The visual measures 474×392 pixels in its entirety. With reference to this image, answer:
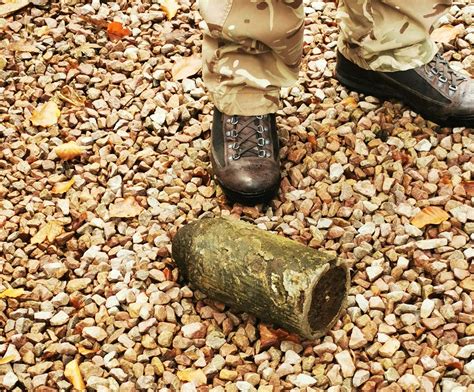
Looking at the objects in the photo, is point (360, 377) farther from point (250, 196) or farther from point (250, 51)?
point (250, 51)

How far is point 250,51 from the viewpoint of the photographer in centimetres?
239

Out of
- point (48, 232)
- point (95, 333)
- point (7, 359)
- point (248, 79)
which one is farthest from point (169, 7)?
point (7, 359)

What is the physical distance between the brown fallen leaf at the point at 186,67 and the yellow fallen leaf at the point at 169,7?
25 cm

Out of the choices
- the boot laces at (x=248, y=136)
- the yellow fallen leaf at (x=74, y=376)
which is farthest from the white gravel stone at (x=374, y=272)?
the yellow fallen leaf at (x=74, y=376)

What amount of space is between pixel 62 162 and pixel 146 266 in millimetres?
546

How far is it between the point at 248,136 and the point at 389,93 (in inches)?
21.4

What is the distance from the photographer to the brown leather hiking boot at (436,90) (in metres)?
2.68

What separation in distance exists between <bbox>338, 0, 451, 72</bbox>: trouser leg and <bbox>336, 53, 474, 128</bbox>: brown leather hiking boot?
37 millimetres

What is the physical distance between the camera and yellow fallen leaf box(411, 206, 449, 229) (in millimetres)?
2439

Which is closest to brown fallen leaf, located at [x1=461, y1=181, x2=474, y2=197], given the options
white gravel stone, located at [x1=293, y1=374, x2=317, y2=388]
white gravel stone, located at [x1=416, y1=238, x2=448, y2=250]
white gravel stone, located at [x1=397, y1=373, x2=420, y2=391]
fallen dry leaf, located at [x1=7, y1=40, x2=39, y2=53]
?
white gravel stone, located at [x1=416, y1=238, x2=448, y2=250]

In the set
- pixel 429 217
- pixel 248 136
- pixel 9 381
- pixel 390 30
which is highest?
pixel 390 30

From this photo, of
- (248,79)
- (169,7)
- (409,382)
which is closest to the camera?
(409,382)

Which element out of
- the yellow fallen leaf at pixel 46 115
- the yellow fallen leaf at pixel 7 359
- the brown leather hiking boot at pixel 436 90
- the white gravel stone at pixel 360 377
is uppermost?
the brown leather hiking boot at pixel 436 90

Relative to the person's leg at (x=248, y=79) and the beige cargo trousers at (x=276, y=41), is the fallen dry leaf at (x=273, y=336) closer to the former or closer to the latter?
the person's leg at (x=248, y=79)
